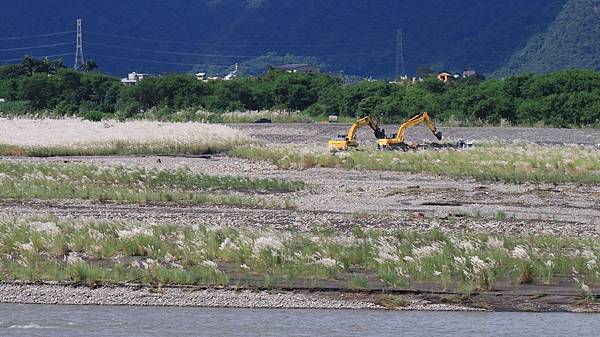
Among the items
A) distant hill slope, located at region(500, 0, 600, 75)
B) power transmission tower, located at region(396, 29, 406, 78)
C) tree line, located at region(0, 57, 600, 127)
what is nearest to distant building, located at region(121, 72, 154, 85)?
tree line, located at region(0, 57, 600, 127)

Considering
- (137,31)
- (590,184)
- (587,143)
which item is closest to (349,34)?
(137,31)

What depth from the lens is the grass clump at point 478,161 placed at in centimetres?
3331

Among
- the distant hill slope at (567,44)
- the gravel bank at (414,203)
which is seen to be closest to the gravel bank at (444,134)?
the gravel bank at (414,203)

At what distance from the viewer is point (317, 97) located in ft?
240

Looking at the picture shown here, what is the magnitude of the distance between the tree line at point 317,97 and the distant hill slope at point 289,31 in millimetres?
77606

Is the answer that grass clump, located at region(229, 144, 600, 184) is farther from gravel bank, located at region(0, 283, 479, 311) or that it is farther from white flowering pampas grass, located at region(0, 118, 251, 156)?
gravel bank, located at region(0, 283, 479, 311)

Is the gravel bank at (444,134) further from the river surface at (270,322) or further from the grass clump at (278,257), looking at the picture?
the river surface at (270,322)

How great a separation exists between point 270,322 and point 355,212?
884 centimetres

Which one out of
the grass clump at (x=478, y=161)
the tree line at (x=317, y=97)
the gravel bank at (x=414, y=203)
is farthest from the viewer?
the tree line at (x=317, y=97)

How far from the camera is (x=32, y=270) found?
18.4 metres

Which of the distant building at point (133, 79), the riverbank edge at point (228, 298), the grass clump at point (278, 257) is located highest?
the distant building at point (133, 79)

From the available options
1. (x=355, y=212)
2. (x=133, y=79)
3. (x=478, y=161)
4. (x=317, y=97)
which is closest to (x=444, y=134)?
(x=478, y=161)

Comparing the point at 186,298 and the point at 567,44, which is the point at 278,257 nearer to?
the point at 186,298

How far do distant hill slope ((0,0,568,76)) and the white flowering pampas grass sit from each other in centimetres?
10266
